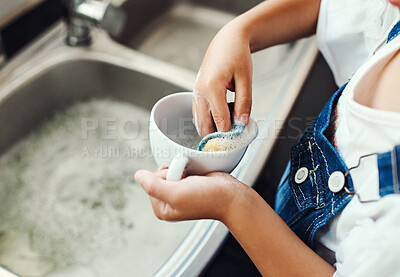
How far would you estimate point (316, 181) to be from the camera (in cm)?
55

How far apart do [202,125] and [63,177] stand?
47 centimetres

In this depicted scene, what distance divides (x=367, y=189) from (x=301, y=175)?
0.14 m

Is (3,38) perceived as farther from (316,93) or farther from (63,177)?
(316,93)

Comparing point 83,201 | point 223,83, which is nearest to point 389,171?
point 223,83

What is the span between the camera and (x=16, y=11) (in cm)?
91

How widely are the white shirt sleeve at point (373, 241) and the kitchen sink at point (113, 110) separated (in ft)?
0.72

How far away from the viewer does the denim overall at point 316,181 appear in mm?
498

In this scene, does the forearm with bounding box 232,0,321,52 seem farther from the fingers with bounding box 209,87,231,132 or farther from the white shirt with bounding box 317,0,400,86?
the fingers with bounding box 209,87,231,132

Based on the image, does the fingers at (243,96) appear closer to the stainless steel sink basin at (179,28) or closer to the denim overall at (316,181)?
the denim overall at (316,181)

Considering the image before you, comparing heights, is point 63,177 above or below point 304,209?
below

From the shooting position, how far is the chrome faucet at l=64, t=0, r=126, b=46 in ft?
2.96

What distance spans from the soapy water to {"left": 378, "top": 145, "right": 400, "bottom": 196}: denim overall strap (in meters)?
0.44

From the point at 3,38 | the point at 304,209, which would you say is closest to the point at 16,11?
the point at 3,38

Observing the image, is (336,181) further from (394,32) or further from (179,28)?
(179,28)
